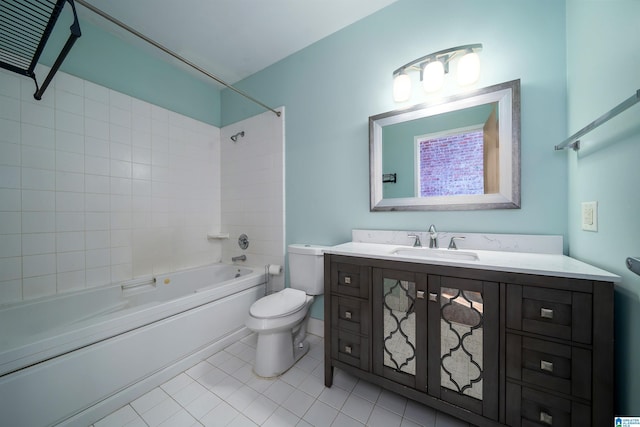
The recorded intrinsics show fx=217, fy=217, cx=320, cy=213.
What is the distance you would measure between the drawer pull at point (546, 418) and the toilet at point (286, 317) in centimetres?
123

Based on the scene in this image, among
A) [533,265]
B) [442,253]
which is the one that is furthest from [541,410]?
[442,253]

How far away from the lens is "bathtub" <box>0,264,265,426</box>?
998mm

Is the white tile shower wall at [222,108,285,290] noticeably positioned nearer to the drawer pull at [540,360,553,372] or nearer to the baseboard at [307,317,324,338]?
the baseboard at [307,317,324,338]

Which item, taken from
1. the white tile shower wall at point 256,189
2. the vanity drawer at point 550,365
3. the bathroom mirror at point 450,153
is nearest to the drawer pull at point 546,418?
the vanity drawer at point 550,365

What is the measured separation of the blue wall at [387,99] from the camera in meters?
1.17

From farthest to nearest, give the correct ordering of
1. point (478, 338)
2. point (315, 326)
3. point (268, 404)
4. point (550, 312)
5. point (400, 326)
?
1. point (315, 326)
2. point (268, 404)
3. point (400, 326)
4. point (478, 338)
5. point (550, 312)

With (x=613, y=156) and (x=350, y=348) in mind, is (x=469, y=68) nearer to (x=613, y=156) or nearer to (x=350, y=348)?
(x=613, y=156)

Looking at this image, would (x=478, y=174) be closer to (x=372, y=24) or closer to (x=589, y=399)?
(x=589, y=399)

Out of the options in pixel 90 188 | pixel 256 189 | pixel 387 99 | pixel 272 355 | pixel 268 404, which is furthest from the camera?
pixel 256 189

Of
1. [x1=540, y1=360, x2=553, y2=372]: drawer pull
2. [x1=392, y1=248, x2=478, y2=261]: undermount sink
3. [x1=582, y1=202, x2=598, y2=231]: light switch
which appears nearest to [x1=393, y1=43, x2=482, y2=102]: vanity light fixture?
[x1=582, y1=202, x2=598, y2=231]: light switch

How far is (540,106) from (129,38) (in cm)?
310

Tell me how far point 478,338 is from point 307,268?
116 centimetres

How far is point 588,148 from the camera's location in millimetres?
967

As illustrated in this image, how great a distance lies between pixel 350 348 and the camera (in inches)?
49.9
